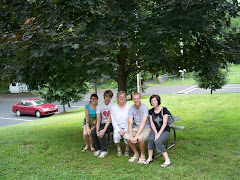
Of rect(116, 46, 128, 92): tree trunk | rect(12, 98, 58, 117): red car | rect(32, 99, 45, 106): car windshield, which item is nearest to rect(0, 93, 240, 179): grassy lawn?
rect(116, 46, 128, 92): tree trunk

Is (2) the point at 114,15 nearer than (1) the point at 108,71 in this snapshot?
No

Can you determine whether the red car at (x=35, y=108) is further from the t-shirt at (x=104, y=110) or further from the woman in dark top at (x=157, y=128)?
the woman in dark top at (x=157, y=128)

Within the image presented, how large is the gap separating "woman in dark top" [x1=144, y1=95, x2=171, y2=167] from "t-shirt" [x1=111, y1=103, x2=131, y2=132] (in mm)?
547

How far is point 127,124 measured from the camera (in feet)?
18.0

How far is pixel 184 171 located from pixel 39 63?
3.52m

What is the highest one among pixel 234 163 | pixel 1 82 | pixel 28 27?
pixel 28 27

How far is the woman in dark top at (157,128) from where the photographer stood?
4.91 meters

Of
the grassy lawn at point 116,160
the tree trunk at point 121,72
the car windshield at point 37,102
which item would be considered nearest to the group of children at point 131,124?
the grassy lawn at point 116,160

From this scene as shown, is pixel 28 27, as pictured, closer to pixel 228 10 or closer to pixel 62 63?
pixel 62 63

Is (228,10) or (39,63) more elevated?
(228,10)

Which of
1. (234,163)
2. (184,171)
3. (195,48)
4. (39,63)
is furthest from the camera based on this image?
(195,48)

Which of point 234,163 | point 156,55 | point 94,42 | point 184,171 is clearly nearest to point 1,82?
point 94,42

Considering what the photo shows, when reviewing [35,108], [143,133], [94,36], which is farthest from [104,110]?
[35,108]

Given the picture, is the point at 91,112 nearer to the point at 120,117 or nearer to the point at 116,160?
the point at 120,117
